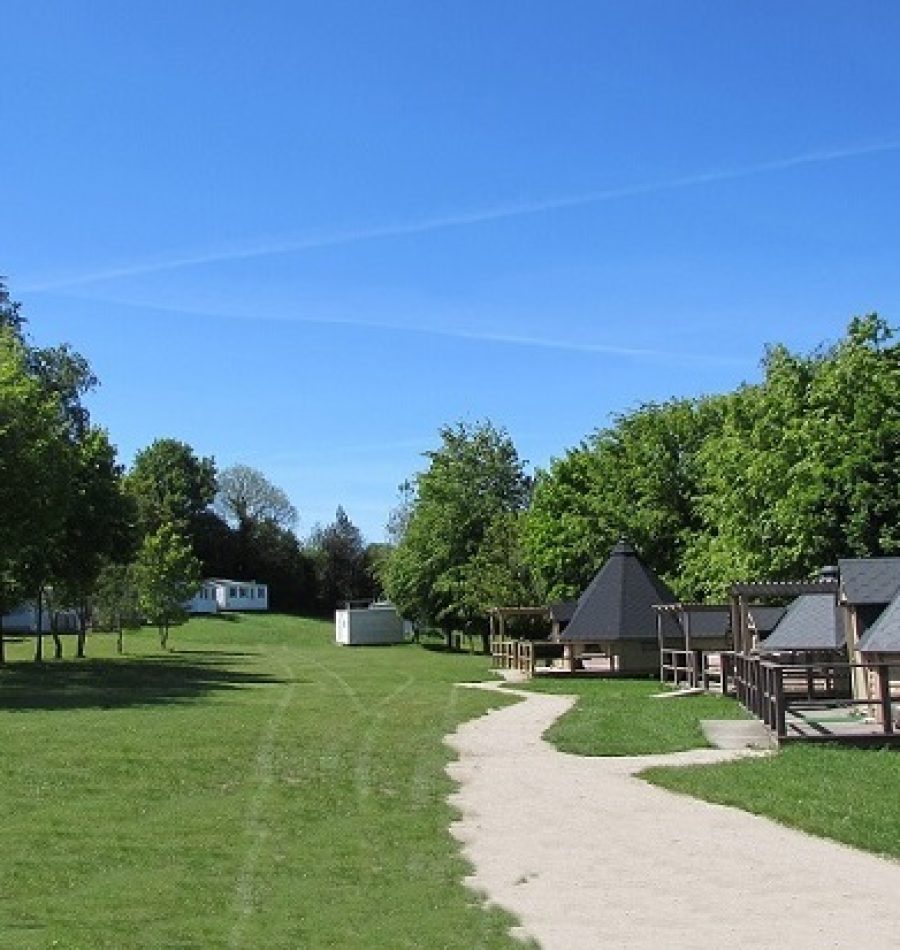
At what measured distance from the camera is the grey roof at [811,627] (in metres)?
31.8

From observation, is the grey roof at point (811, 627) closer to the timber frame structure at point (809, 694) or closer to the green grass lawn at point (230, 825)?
the timber frame structure at point (809, 694)

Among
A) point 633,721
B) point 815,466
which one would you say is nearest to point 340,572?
point 815,466

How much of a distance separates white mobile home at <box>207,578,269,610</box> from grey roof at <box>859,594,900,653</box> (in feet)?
277

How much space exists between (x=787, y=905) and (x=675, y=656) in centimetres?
3112

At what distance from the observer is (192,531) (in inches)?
4493

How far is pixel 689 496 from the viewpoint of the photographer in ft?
202

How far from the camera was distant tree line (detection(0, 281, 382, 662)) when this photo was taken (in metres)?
36.4

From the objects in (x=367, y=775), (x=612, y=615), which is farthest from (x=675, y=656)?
(x=367, y=775)

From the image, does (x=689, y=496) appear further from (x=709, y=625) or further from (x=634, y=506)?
(x=709, y=625)

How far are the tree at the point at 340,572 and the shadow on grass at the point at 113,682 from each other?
61313mm

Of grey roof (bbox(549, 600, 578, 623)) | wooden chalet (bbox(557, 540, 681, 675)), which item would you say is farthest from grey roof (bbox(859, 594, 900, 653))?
grey roof (bbox(549, 600, 578, 623))

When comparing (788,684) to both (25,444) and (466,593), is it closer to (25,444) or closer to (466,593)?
(25,444)

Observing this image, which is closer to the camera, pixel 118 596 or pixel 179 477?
pixel 118 596

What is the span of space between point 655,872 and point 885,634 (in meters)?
14.3
